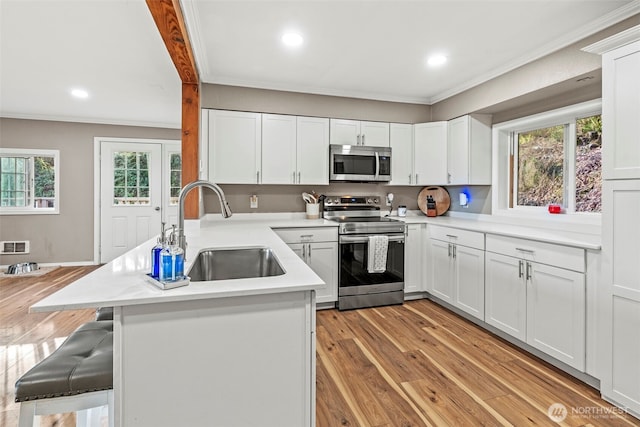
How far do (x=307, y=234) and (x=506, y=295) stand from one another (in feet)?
5.79

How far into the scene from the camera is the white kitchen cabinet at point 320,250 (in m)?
3.22

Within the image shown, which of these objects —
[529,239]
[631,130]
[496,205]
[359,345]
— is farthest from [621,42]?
[359,345]

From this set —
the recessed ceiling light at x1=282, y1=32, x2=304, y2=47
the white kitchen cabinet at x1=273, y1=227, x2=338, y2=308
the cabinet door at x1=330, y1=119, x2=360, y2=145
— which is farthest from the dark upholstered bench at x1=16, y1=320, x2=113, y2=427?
the cabinet door at x1=330, y1=119, x2=360, y2=145

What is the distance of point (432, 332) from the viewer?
282cm

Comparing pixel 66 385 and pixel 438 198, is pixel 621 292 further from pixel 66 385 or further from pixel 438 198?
pixel 66 385

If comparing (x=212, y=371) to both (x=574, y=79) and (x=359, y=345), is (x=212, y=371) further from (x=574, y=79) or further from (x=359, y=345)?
(x=574, y=79)

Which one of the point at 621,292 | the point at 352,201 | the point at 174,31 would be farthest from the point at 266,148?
the point at 621,292

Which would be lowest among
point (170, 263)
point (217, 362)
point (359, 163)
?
point (217, 362)

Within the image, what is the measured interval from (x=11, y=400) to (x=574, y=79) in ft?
13.8

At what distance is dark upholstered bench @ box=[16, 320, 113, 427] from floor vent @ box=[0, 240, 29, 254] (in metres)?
5.35

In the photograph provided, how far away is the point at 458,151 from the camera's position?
366 cm

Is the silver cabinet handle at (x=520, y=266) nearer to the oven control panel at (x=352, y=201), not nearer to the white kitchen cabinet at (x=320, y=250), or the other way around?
the white kitchen cabinet at (x=320, y=250)

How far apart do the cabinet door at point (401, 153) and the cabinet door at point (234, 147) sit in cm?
157

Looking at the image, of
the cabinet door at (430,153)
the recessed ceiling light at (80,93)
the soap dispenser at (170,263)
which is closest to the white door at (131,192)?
the recessed ceiling light at (80,93)
